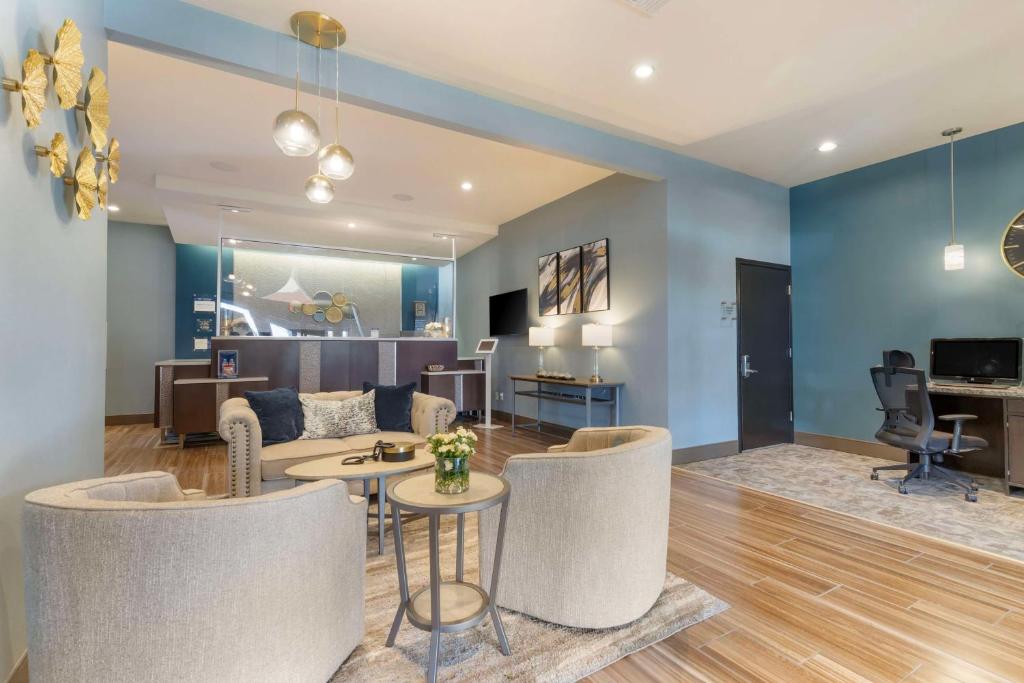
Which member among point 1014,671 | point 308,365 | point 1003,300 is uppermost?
point 1003,300

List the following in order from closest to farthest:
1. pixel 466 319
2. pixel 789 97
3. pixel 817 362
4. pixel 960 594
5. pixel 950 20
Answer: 1. pixel 960 594
2. pixel 950 20
3. pixel 789 97
4. pixel 817 362
5. pixel 466 319

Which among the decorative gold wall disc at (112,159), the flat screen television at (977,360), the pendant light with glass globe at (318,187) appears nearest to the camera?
the decorative gold wall disc at (112,159)

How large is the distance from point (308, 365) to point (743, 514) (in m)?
5.09

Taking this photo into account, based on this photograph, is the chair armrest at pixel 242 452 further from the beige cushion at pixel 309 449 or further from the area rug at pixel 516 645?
the area rug at pixel 516 645

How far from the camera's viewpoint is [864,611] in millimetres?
2117

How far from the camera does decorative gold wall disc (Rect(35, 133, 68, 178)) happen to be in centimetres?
167

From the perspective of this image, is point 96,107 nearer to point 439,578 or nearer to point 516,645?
point 439,578

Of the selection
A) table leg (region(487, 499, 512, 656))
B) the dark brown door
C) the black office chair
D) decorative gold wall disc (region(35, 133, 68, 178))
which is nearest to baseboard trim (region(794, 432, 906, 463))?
the dark brown door

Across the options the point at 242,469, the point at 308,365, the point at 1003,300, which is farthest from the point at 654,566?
the point at 308,365

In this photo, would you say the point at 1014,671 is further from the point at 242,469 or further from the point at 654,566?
the point at 242,469

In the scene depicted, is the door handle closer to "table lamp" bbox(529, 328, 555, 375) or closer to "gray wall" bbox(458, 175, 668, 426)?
"gray wall" bbox(458, 175, 668, 426)

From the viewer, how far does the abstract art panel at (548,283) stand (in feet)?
20.6

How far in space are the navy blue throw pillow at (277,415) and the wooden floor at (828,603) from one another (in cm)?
282

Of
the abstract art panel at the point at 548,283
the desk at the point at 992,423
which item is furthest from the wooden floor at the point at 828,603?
the abstract art panel at the point at 548,283
